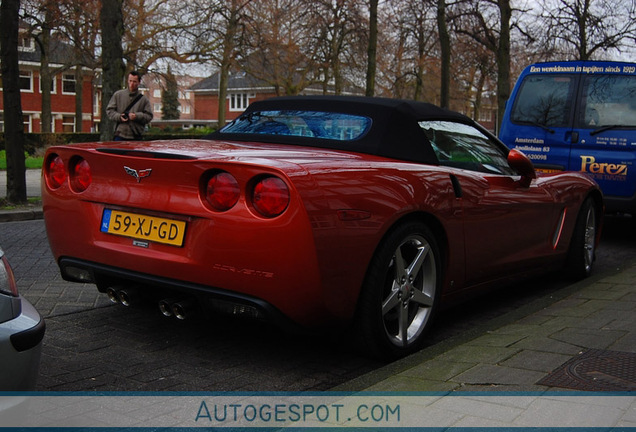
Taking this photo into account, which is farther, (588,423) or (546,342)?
(546,342)

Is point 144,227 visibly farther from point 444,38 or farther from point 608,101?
point 444,38

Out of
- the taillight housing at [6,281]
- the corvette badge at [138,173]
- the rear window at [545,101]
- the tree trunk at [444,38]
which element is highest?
the tree trunk at [444,38]

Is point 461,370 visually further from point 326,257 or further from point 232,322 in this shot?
point 232,322

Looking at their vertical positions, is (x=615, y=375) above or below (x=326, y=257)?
below

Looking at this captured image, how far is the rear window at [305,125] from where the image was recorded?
15.1 ft

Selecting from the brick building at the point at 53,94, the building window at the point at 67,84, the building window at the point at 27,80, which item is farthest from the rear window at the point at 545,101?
the building window at the point at 67,84

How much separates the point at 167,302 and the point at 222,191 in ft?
2.29

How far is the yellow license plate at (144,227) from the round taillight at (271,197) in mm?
440

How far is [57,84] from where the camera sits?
59.8 meters

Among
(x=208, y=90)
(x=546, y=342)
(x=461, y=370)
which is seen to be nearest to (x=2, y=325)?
(x=461, y=370)

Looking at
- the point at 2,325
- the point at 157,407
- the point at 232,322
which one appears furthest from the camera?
the point at 232,322

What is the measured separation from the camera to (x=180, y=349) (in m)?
4.27

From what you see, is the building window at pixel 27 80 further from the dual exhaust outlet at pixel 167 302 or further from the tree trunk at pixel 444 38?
the dual exhaust outlet at pixel 167 302

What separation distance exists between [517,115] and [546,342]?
6014mm
